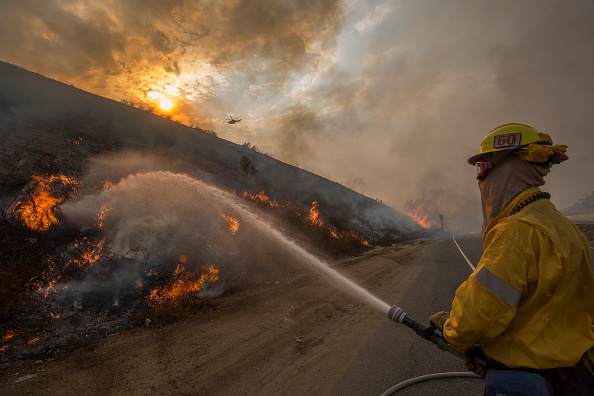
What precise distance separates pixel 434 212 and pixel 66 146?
284 feet

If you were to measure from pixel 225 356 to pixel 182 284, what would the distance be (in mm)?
3441

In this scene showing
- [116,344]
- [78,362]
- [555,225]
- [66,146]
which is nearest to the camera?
[555,225]

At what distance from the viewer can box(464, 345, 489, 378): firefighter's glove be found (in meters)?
1.75

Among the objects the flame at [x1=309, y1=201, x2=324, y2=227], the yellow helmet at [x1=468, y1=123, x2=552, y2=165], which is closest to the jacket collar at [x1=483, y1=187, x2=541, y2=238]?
the yellow helmet at [x1=468, y1=123, x2=552, y2=165]

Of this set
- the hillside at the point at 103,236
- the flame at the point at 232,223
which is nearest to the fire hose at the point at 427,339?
the hillside at the point at 103,236

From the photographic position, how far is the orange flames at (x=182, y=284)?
20.2 ft

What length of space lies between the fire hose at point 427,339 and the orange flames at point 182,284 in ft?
17.2

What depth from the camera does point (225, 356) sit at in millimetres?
3953

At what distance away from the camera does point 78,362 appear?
381 centimetres

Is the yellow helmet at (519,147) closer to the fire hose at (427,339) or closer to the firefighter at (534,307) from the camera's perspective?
the firefighter at (534,307)

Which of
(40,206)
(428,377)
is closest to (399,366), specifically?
(428,377)

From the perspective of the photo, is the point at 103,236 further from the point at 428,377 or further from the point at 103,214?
the point at 428,377

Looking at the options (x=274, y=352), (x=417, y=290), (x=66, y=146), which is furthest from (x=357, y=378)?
(x=66, y=146)

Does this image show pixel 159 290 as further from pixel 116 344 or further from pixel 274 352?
pixel 274 352
